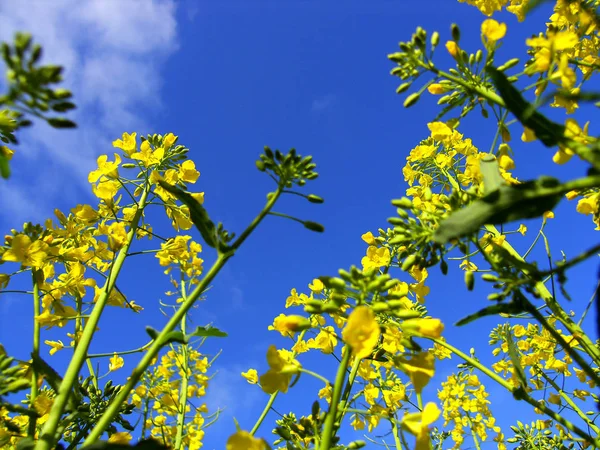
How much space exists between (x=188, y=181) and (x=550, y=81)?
2.33 meters

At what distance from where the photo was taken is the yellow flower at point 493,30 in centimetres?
194

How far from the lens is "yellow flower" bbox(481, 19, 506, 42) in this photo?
1944 mm

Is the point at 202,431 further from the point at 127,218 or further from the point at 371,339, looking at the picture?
the point at 371,339

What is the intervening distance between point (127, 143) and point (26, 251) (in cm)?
101

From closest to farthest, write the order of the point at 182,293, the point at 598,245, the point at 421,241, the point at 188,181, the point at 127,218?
the point at 598,245 < the point at 421,241 < the point at 127,218 < the point at 188,181 < the point at 182,293

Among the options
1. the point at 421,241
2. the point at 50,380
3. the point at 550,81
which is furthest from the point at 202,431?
the point at 550,81

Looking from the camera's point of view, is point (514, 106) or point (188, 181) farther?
point (188, 181)

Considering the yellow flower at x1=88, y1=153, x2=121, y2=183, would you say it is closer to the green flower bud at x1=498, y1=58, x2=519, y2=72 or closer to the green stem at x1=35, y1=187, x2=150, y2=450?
the green stem at x1=35, y1=187, x2=150, y2=450

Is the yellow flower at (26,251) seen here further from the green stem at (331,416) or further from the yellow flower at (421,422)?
the yellow flower at (421,422)

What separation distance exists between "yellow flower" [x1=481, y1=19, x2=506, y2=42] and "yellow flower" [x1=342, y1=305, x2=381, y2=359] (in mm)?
1530

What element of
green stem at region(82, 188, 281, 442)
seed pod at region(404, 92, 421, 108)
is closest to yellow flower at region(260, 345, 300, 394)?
green stem at region(82, 188, 281, 442)

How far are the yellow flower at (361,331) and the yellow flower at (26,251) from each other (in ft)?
6.22

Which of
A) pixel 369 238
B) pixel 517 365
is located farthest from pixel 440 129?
pixel 517 365

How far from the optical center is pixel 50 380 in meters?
1.61
